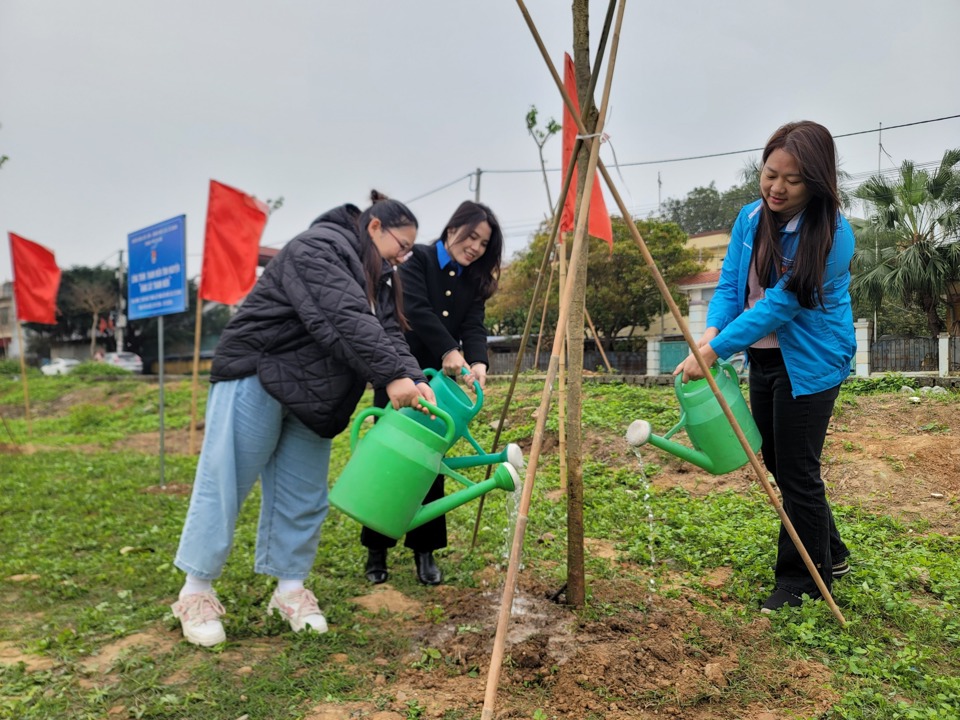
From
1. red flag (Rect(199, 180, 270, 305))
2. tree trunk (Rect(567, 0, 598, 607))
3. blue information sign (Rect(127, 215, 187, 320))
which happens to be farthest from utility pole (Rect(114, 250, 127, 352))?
tree trunk (Rect(567, 0, 598, 607))

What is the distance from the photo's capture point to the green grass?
1.87m

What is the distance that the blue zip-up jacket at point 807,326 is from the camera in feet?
6.94

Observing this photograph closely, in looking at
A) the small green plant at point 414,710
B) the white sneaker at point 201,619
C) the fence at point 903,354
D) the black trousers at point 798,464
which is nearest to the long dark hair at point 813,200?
the black trousers at point 798,464

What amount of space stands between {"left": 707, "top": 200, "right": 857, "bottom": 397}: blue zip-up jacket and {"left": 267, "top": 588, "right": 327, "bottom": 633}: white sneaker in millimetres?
1518

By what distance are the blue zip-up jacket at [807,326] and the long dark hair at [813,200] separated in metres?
0.04

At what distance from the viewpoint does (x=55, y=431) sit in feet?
35.1

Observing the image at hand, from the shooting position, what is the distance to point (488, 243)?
2623 mm

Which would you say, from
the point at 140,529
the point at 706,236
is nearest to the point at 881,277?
the point at 706,236

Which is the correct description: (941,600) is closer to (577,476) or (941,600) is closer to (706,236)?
(577,476)

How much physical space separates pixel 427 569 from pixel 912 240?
10.3 m

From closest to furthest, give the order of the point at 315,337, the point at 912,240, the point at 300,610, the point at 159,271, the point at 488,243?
the point at 315,337, the point at 300,610, the point at 488,243, the point at 159,271, the point at 912,240

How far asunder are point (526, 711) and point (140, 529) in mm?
2828

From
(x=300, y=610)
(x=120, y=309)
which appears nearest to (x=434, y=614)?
(x=300, y=610)

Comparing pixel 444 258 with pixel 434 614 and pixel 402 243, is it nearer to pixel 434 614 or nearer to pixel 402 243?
pixel 402 243
